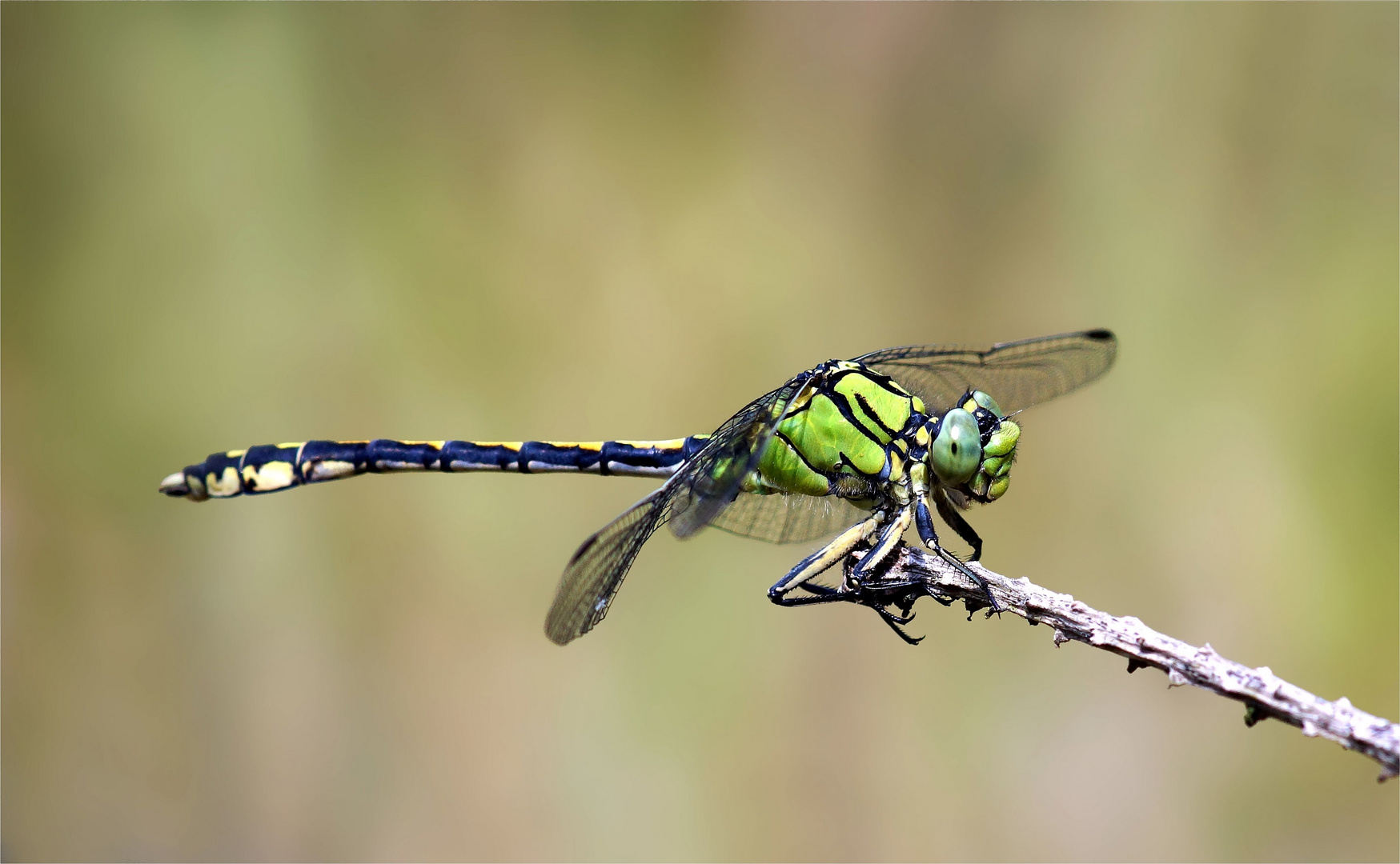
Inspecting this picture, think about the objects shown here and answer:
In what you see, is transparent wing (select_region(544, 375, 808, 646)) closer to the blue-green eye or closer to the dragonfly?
the dragonfly

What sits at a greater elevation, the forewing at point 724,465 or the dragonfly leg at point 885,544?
the forewing at point 724,465

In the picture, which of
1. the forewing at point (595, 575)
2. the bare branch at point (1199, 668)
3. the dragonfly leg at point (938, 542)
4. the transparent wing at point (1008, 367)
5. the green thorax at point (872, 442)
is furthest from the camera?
the transparent wing at point (1008, 367)

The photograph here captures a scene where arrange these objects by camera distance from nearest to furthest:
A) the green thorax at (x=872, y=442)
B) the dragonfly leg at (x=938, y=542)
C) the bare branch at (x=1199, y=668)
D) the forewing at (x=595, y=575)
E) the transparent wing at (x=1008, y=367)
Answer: the bare branch at (x=1199, y=668)
the dragonfly leg at (x=938, y=542)
the forewing at (x=595, y=575)
the green thorax at (x=872, y=442)
the transparent wing at (x=1008, y=367)

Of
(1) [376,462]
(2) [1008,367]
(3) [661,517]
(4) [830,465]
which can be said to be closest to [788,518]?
(4) [830,465]

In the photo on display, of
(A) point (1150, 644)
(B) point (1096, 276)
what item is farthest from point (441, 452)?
(B) point (1096, 276)

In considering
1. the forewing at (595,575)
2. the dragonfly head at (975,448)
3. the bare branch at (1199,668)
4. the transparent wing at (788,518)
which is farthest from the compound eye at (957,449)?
the forewing at (595,575)

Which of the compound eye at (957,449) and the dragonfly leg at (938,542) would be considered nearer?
the dragonfly leg at (938,542)

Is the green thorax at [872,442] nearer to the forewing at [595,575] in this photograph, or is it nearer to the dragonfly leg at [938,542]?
the dragonfly leg at [938,542]

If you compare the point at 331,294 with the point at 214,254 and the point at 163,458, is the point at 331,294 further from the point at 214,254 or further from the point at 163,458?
the point at 163,458

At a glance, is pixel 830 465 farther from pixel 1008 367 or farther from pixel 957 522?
pixel 1008 367
